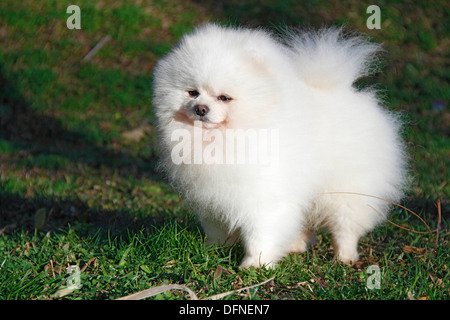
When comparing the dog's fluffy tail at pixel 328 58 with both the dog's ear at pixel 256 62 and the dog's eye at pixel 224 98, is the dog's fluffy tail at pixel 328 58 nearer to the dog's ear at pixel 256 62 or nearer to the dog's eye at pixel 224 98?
the dog's ear at pixel 256 62

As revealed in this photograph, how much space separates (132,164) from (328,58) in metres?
3.73

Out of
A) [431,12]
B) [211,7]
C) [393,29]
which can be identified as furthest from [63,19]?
[431,12]

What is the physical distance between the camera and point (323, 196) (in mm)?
3656

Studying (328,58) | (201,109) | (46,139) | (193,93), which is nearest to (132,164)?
(46,139)

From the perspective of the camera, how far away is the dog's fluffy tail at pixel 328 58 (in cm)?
350

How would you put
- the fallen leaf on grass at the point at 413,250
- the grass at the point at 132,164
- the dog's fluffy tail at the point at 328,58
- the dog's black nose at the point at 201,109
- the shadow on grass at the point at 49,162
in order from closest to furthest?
the dog's black nose at the point at 201,109 → the grass at the point at 132,164 → the dog's fluffy tail at the point at 328,58 → the fallen leaf on grass at the point at 413,250 → the shadow on grass at the point at 49,162

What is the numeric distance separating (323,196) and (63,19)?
7.96m

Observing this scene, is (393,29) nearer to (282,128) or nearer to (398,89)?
(398,89)

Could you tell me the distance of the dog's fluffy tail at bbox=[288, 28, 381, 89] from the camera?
11.5 ft

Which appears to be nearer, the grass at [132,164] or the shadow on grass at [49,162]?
the grass at [132,164]

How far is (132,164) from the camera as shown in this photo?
6695mm

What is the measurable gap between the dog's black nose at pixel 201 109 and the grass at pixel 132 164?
3.07 feet

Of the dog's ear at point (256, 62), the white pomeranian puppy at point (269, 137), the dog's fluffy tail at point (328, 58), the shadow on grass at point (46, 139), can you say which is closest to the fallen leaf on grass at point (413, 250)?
the white pomeranian puppy at point (269, 137)
